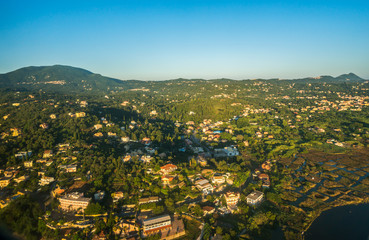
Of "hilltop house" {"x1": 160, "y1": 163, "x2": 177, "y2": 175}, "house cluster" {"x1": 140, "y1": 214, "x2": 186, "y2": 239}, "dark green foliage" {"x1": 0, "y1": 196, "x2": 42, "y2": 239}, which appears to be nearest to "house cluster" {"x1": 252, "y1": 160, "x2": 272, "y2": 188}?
"hilltop house" {"x1": 160, "y1": 163, "x2": 177, "y2": 175}

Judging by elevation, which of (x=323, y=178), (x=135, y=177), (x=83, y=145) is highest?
(x=83, y=145)

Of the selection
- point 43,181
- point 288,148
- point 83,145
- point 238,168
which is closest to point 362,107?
point 288,148

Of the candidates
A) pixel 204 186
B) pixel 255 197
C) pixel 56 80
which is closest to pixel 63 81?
pixel 56 80

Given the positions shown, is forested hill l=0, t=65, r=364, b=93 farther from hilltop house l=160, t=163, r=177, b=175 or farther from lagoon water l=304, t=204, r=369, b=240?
lagoon water l=304, t=204, r=369, b=240

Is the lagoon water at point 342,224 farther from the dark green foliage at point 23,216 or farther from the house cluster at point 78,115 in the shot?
the house cluster at point 78,115

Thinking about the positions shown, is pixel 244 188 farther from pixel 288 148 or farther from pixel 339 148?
pixel 339 148

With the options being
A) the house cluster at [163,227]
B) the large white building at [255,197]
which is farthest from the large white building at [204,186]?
the house cluster at [163,227]
